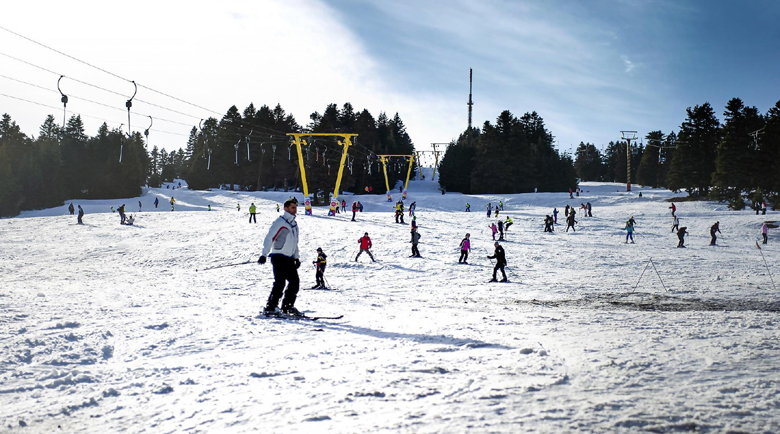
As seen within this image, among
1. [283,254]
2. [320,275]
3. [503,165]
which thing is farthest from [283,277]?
[503,165]

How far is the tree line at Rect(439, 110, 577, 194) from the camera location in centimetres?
8425

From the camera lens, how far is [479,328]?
681cm

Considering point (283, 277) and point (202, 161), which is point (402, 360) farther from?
point (202, 161)

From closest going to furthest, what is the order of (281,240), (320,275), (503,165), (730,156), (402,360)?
(402,360) → (281,240) → (320,275) → (730,156) → (503,165)

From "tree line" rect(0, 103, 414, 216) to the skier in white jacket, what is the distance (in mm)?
57906

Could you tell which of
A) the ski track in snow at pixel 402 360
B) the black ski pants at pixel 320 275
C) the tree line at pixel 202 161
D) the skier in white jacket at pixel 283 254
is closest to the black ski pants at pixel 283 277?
the skier in white jacket at pixel 283 254

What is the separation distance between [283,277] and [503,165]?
263 feet

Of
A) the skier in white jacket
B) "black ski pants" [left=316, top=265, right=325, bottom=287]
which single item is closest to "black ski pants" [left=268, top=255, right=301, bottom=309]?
the skier in white jacket

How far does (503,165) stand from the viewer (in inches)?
3302

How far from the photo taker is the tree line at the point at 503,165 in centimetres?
Answer: 8425

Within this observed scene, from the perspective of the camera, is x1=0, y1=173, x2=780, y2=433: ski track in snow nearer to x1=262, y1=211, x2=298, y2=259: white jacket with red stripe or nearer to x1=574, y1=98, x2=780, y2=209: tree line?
x1=262, y1=211, x2=298, y2=259: white jacket with red stripe

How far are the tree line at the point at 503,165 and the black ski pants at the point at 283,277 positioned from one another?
3132 inches

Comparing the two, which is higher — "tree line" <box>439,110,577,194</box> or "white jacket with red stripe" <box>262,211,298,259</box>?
"tree line" <box>439,110,577,194</box>

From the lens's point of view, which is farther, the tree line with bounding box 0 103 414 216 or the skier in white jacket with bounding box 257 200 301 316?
the tree line with bounding box 0 103 414 216
